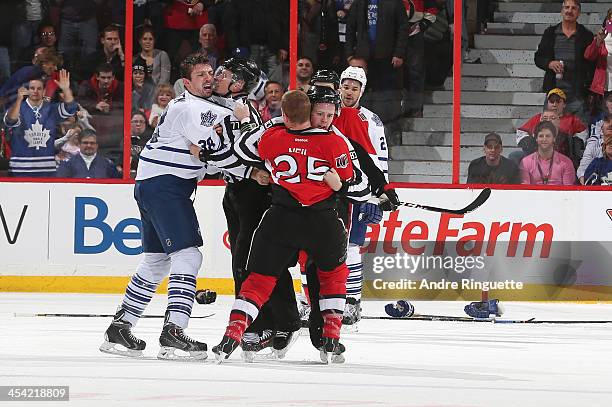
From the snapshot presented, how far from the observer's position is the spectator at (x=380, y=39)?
1145 centimetres

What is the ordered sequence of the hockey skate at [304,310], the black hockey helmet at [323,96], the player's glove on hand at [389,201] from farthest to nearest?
the hockey skate at [304,310] < the player's glove on hand at [389,201] < the black hockey helmet at [323,96]

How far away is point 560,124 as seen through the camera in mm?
11469

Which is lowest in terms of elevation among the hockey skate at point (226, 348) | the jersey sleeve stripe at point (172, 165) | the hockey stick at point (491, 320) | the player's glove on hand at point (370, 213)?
the hockey stick at point (491, 320)

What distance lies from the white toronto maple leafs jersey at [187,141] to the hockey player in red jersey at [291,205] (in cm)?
27

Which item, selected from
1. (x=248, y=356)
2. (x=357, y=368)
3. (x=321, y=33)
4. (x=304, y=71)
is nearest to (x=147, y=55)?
(x=304, y=71)

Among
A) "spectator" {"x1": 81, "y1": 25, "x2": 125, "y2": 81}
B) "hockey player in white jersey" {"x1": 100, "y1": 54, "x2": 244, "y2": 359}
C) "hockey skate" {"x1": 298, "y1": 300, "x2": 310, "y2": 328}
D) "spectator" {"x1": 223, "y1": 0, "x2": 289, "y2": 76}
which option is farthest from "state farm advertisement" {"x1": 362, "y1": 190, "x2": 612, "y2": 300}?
"hockey player in white jersey" {"x1": 100, "y1": 54, "x2": 244, "y2": 359}

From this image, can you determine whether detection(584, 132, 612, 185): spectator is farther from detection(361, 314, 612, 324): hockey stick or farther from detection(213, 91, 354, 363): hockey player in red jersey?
detection(213, 91, 354, 363): hockey player in red jersey

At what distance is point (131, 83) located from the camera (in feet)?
38.4

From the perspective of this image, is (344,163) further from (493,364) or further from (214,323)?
(214,323)

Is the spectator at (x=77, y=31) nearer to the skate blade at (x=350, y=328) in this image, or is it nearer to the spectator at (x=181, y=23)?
the spectator at (x=181, y=23)

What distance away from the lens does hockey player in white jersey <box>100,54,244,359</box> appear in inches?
272

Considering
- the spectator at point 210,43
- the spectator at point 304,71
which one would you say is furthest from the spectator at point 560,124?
the spectator at point 210,43

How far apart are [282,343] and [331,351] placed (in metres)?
0.35

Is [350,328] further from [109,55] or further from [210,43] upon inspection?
[109,55]
